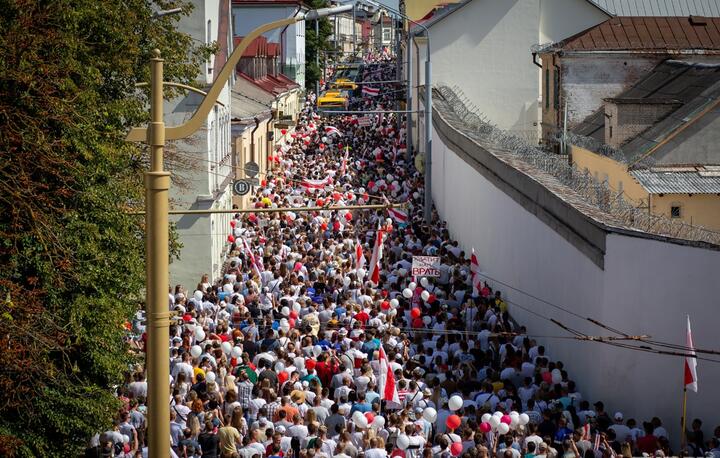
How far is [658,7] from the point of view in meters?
57.6

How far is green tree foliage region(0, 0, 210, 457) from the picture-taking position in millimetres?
16484

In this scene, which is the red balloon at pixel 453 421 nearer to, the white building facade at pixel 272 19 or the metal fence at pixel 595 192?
the metal fence at pixel 595 192

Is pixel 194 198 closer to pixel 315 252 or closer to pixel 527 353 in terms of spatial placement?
pixel 315 252

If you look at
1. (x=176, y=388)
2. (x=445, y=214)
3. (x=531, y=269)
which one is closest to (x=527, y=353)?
(x=531, y=269)

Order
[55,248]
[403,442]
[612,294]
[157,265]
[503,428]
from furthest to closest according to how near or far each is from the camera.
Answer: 1. [612,294]
2. [55,248]
3. [503,428]
4. [403,442]
5. [157,265]

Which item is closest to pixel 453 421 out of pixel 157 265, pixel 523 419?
pixel 523 419

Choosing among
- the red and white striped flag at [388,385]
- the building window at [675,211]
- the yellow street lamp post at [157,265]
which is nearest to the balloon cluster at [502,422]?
the red and white striped flag at [388,385]

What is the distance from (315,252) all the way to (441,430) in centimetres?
1394

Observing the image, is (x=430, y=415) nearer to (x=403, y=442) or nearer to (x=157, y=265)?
(x=403, y=442)

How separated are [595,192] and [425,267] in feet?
12.4

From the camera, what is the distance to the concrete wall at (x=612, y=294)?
18.0 metres

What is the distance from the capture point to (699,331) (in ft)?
59.1

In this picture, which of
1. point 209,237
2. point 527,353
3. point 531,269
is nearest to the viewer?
point 527,353

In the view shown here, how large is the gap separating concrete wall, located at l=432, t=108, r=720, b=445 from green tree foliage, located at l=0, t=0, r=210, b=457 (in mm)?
6734
